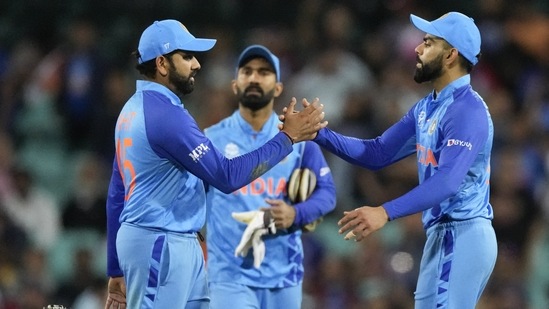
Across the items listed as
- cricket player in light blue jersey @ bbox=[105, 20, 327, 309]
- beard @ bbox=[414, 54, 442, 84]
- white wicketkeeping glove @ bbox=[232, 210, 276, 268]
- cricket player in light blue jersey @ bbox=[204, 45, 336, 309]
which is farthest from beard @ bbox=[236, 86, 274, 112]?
beard @ bbox=[414, 54, 442, 84]

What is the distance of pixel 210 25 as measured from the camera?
1305 centimetres

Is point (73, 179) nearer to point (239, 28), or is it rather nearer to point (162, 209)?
point (239, 28)

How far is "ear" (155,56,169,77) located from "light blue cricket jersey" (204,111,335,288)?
4.23 ft

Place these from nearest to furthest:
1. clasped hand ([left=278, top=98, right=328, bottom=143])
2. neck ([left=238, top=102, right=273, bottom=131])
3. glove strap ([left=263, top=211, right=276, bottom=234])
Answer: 1. clasped hand ([left=278, top=98, right=328, bottom=143])
2. glove strap ([left=263, top=211, right=276, bottom=234])
3. neck ([left=238, top=102, right=273, bottom=131])

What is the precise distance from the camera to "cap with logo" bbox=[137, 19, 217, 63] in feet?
22.3

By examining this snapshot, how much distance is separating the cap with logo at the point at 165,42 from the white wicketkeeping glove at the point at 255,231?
4.47ft

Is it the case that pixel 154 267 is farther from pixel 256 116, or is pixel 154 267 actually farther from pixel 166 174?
pixel 256 116

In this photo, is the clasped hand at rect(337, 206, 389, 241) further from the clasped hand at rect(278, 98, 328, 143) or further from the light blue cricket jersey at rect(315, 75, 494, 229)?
the clasped hand at rect(278, 98, 328, 143)

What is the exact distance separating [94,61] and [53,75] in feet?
1.67

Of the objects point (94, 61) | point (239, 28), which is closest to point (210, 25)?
point (239, 28)

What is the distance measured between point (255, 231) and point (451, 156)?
5.40 ft

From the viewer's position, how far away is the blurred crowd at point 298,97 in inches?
426

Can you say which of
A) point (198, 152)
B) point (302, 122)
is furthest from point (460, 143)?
point (198, 152)

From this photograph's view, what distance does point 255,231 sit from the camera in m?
7.68
